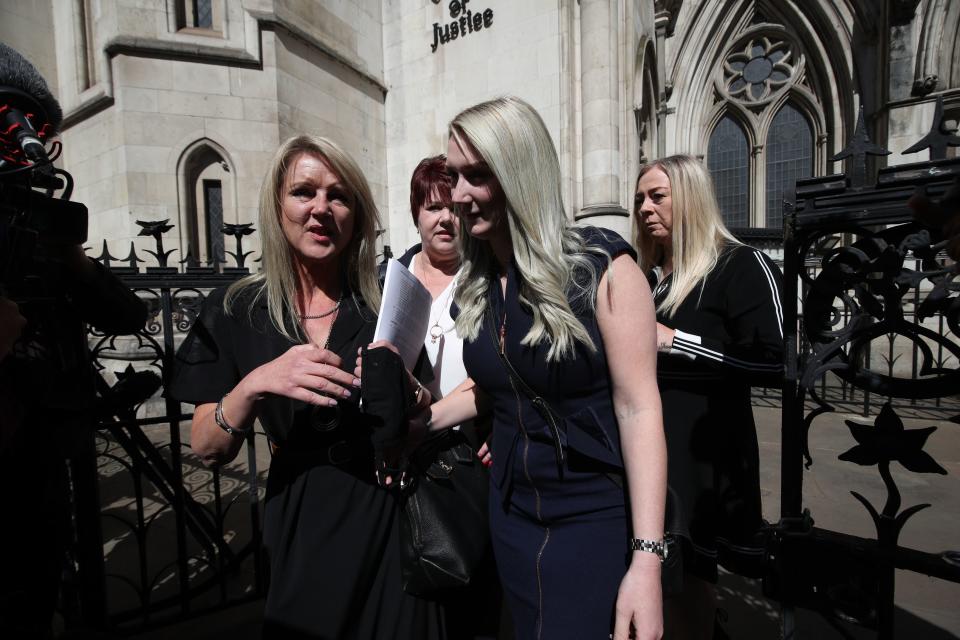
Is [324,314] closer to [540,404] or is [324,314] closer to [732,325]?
[540,404]

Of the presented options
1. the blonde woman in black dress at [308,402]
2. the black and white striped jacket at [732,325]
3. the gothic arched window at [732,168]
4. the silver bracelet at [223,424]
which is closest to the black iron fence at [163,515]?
the blonde woman in black dress at [308,402]

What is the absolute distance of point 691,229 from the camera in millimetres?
2156

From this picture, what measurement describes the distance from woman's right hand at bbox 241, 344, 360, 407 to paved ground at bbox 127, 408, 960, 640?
66.1 inches

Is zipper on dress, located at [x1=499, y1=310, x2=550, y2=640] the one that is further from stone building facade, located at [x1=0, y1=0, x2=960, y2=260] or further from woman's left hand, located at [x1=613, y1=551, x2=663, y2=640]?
stone building facade, located at [x1=0, y1=0, x2=960, y2=260]

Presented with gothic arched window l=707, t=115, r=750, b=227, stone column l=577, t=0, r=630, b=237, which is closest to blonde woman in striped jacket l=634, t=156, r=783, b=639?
stone column l=577, t=0, r=630, b=237

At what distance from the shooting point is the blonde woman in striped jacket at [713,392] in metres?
1.90

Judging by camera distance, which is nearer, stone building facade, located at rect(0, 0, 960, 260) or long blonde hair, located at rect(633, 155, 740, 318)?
long blonde hair, located at rect(633, 155, 740, 318)

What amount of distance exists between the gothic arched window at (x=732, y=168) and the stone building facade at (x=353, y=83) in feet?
12.0

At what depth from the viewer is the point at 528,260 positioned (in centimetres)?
138

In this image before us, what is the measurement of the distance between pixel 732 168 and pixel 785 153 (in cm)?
162

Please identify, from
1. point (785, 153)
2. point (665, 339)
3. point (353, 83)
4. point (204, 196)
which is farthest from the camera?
point (785, 153)

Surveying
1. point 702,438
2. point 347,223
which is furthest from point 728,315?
point 347,223

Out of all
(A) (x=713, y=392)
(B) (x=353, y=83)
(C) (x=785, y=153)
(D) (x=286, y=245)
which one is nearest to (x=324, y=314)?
(D) (x=286, y=245)

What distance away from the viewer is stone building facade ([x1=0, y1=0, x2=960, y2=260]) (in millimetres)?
8328
